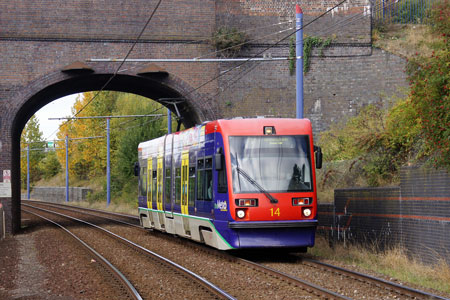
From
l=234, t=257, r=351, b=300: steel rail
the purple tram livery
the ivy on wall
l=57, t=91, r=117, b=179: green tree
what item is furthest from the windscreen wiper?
l=57, t=91, r=117, b=179: green tree

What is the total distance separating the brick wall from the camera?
1321 centimetres

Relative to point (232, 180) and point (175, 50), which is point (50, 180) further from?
point (232, 180)

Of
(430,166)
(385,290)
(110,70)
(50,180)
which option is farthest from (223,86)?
(50,180)

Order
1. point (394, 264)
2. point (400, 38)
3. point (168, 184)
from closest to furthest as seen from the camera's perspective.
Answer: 1. point (394, 264)
2. point (168, 184)
3. point (400, 38)

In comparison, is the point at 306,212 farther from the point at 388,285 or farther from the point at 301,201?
the point at 388,285

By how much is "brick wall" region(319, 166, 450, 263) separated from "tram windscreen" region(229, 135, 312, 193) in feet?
6.10

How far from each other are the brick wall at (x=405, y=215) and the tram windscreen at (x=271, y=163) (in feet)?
6.10

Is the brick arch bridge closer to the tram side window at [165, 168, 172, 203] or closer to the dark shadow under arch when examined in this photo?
the dark shadow under arch

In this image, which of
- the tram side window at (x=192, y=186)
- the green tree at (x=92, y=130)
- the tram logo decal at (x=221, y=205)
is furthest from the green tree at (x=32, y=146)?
the tram logo decal at (x=221, y=205)

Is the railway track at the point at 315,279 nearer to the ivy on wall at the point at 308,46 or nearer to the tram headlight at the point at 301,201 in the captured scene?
the tram headlight at the point at 301,201

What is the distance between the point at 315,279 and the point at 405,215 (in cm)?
325

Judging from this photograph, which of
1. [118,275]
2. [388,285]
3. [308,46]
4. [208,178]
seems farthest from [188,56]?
[388,285]

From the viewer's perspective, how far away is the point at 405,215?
14.7 meters

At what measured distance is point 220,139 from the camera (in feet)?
50.8
